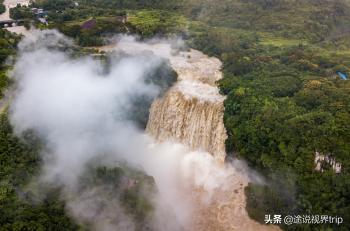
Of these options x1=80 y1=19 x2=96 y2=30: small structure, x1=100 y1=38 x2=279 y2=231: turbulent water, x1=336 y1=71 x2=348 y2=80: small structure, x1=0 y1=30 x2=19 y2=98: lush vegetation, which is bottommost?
x1=100 y1=38 x2=279 y2=231: turbulent water

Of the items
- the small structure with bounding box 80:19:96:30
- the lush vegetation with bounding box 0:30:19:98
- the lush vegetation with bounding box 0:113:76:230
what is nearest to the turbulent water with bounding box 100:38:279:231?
the lush vegetation with bounding box 0:113:76:230

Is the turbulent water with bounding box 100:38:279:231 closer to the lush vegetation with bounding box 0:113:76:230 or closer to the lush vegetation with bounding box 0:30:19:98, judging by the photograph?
the lush vegetation with bounding box 0:113:76:230

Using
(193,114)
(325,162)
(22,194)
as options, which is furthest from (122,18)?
(325,162)

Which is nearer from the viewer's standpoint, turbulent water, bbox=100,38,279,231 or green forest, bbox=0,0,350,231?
green forest, bbox=0,0,350,231

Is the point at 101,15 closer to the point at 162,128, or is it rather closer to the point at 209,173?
the point at 162,128

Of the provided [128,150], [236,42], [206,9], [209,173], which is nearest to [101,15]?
[206,9]
